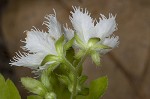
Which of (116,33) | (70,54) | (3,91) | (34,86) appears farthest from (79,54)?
(116,33)

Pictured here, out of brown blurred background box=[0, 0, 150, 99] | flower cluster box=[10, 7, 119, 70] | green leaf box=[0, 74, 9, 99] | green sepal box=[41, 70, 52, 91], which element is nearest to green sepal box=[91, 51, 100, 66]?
flower cluster box=[10, 7, 119, 70]

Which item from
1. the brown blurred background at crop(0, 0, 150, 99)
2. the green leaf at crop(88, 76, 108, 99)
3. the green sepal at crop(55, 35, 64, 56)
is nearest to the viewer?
the green sepal at crop(55, 35, 64, 56)

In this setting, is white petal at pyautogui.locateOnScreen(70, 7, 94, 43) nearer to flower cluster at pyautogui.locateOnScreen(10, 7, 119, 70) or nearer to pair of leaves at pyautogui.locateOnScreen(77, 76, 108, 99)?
flower cluster at pyautogui.locateOnScreen(10, 7, 119, 70)

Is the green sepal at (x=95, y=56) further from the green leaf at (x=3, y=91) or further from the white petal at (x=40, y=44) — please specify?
the green leaf at (x=3, y=91)

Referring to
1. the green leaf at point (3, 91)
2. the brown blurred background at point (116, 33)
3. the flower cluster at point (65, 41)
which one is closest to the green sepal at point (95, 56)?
the flower cluster at point (65, 41)

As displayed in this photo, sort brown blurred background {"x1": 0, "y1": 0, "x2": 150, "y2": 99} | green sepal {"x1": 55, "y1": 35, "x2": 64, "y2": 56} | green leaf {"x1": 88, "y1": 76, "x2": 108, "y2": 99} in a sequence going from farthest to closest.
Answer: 1. brown blurred background {"x1": 0, "y1": 0, "x2": 150, "y2": 99}
2. green leaf {"x1": 88, "y1": 76, "x2": 108, "y2": 99}
3. green sepal {"x1": 55, "y1": 35, "x2": 64, "y2": 56}

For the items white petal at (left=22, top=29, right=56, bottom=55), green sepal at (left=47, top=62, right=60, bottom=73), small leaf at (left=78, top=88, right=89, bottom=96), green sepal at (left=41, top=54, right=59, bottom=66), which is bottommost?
small leaf at (left=78, top=88, right=89, bottom=96)

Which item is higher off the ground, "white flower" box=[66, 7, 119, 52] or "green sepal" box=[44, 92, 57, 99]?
"white flower" box=[66, 7, 119, 52]

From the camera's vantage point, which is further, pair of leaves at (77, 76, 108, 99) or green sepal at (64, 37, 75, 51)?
pair of leaves at (77, 76, 108, 99)
